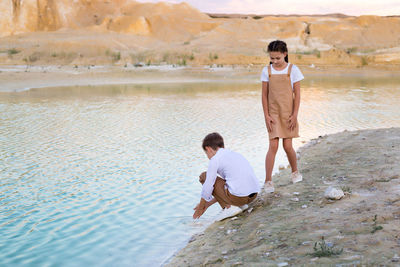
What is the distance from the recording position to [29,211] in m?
6.05

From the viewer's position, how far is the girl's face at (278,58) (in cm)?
514

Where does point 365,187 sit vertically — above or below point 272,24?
below

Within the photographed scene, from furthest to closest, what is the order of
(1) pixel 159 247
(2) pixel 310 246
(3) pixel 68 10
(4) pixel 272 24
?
(4) pixel 272 24
(3) pixel 68 10
(1) pixel 159 247
(2) pixel 310 246

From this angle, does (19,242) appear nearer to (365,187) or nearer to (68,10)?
(365,187)

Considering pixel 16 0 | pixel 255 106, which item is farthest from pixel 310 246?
pixel 16 0

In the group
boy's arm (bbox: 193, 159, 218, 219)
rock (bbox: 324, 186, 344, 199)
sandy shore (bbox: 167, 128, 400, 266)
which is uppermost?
boy's arm (bbox: 193, 159, 218, 219)

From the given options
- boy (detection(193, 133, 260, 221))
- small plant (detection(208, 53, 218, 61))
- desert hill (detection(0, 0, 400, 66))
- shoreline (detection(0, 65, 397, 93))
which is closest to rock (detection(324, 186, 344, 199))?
boy (detection(193, 133, 260, 221))

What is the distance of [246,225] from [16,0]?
76251mm

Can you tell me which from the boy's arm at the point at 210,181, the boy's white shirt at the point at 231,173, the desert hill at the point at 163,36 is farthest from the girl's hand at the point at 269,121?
the desert hill at the point at 163,36

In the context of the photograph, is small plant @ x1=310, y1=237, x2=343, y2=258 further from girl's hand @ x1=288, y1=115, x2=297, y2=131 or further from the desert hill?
the desert hill

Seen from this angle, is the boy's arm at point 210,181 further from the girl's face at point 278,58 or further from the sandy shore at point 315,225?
the girl's face at point 278,58

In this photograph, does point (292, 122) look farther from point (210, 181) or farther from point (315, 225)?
point (315, 225)

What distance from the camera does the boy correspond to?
Answer: 4816mm

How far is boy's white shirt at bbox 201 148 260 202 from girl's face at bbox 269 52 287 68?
1237 mm
